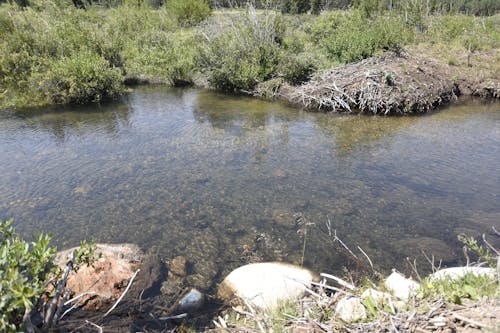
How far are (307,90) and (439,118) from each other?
7210 mm

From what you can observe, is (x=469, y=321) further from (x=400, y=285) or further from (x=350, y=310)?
(x=400, y=285)

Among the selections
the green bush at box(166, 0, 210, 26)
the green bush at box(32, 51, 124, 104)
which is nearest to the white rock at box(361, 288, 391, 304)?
the green bush at box(32, 51, 124, 104)

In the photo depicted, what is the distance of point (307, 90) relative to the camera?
63.5ft

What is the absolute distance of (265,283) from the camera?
6551 millimetres

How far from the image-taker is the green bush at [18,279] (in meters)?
3.32

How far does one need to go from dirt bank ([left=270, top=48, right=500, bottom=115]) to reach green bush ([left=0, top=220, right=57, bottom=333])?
1659cm

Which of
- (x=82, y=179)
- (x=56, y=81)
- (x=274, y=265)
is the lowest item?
(x=274, y=265)

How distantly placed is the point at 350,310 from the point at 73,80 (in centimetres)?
2023

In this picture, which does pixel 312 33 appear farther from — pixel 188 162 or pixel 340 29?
pixel 188 162

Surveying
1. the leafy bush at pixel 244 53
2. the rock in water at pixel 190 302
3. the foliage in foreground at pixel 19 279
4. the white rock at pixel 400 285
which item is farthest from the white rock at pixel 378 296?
the leafy bush at pixel 244 53

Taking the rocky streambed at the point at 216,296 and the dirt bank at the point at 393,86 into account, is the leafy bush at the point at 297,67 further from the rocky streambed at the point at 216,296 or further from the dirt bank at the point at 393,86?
the rocky streambed at the point at 216,296

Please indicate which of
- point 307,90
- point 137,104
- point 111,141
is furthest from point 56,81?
point 307,90

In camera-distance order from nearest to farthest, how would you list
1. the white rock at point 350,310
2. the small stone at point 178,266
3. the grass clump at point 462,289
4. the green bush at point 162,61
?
the grass clump at point 462,289, the white rock at point 350,310, the small stone at point 178,266, the green bush at point 162,61

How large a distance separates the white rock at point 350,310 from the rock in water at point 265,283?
1373 millimetres
